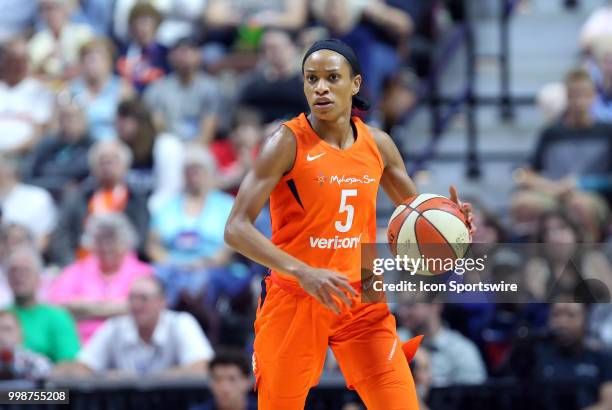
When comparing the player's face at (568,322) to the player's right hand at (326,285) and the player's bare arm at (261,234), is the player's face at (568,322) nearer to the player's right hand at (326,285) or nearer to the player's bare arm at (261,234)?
the player's bare arm at (261,234)

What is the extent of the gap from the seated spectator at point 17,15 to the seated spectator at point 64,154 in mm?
2074

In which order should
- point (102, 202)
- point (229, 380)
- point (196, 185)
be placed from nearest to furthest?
point (229, 380), point (196, 185), point (102, 202)

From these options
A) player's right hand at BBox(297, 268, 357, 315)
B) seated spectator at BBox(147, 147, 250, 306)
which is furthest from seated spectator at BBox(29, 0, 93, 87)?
player's right hand at BBox(297, 268, 357, 315)

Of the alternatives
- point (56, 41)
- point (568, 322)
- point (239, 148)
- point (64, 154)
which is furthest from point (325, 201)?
point (56, 41)

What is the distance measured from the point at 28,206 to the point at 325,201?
5336 mm

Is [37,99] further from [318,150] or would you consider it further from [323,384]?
[318,150]

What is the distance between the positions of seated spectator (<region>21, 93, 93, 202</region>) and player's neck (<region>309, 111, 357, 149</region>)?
539 centimetres

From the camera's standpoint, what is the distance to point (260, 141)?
10.2 m

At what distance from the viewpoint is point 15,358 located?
8.16 metres

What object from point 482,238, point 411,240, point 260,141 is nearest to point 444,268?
point 411,240

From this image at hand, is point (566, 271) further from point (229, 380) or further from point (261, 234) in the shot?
point (261, 234)

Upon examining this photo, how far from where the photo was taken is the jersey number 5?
554 cm

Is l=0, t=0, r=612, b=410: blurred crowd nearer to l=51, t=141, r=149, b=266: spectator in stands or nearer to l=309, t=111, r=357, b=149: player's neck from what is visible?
l=51, t=141, r=149, b=266: spectator in stands

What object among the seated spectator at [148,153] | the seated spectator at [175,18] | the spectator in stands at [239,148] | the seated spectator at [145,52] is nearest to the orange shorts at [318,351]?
the spectator in stands at [239,148]
